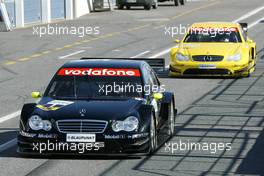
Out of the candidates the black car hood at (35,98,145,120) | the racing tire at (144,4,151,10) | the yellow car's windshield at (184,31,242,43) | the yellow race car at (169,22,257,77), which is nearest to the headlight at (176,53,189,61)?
the yellow race car at (169,22,257,77)

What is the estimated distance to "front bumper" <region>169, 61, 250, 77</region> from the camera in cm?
2552

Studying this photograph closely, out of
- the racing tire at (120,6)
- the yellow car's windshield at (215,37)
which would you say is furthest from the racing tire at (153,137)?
the racing tire at (120,6)

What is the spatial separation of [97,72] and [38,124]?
180 cm

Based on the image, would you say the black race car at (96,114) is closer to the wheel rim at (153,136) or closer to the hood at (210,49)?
the wheel rim at (153,136)

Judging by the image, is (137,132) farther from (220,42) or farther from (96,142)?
(220,42)

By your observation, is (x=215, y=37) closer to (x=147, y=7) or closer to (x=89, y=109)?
(x=89, y=109)

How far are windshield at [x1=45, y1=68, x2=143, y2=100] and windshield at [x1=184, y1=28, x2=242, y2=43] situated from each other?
12.1m

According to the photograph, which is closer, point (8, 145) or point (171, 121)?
point (8, 145)

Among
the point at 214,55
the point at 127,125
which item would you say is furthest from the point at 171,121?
the point at 214,55

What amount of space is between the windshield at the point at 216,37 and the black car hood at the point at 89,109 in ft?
41.5

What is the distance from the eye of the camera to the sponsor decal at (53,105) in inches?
542

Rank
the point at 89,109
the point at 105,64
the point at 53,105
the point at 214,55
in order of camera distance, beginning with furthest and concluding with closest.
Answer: the point at 214,55
the point at 105,64
the point at 53,105
the point at 89,109

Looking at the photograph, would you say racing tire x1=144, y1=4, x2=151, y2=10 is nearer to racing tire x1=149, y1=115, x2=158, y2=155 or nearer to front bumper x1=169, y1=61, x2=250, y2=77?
front bumper x1=169, y1=61, x2=250, y2=77

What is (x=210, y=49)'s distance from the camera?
25875mm
